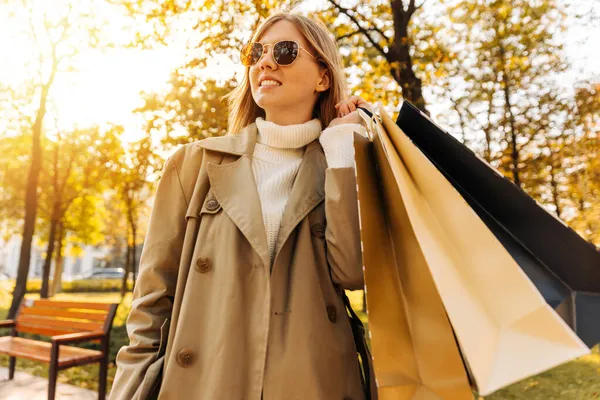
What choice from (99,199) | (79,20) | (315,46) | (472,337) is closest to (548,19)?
(315,46)

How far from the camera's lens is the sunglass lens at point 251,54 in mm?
2098

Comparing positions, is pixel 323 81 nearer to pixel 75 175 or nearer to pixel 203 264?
pixel 203 264

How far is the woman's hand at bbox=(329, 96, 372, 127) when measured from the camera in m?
1.88

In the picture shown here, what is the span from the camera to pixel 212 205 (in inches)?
75.0

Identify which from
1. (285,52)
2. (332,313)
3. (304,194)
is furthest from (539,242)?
(285,52)

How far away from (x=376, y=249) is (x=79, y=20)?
14.2 metres

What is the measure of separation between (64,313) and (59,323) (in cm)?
17

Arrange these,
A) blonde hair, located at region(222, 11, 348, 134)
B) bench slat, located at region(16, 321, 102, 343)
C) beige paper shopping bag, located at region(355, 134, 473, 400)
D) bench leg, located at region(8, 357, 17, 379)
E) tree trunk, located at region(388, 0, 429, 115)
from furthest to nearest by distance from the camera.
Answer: tree trunk, located at region(388, 0, 429, 115) → bench leg, located at region(8, 357, 17, 379) → bench slat, located at region(16, 321, 102, 343) → blonde hair, located at region(222, 11, 348, 134) → beige paper shopping bag, located at region(355, 134, 473, 400)

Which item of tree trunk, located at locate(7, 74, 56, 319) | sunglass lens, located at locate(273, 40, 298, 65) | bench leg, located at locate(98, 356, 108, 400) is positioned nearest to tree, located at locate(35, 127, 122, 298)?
tree trunk, located at locate(7, 74, 56, 319)

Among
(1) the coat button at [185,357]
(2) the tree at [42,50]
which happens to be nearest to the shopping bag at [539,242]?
(1) the coat button at [185,357]

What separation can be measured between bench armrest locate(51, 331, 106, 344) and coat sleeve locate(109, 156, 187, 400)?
13.6ft

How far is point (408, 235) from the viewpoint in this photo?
47.1 inches

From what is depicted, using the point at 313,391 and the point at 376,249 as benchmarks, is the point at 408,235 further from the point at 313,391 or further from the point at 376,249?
the point at 313,391

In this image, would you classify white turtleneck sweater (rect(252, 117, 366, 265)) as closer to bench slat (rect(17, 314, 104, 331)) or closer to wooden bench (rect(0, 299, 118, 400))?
wooden bench (rect(0, 299, 118, 400))
